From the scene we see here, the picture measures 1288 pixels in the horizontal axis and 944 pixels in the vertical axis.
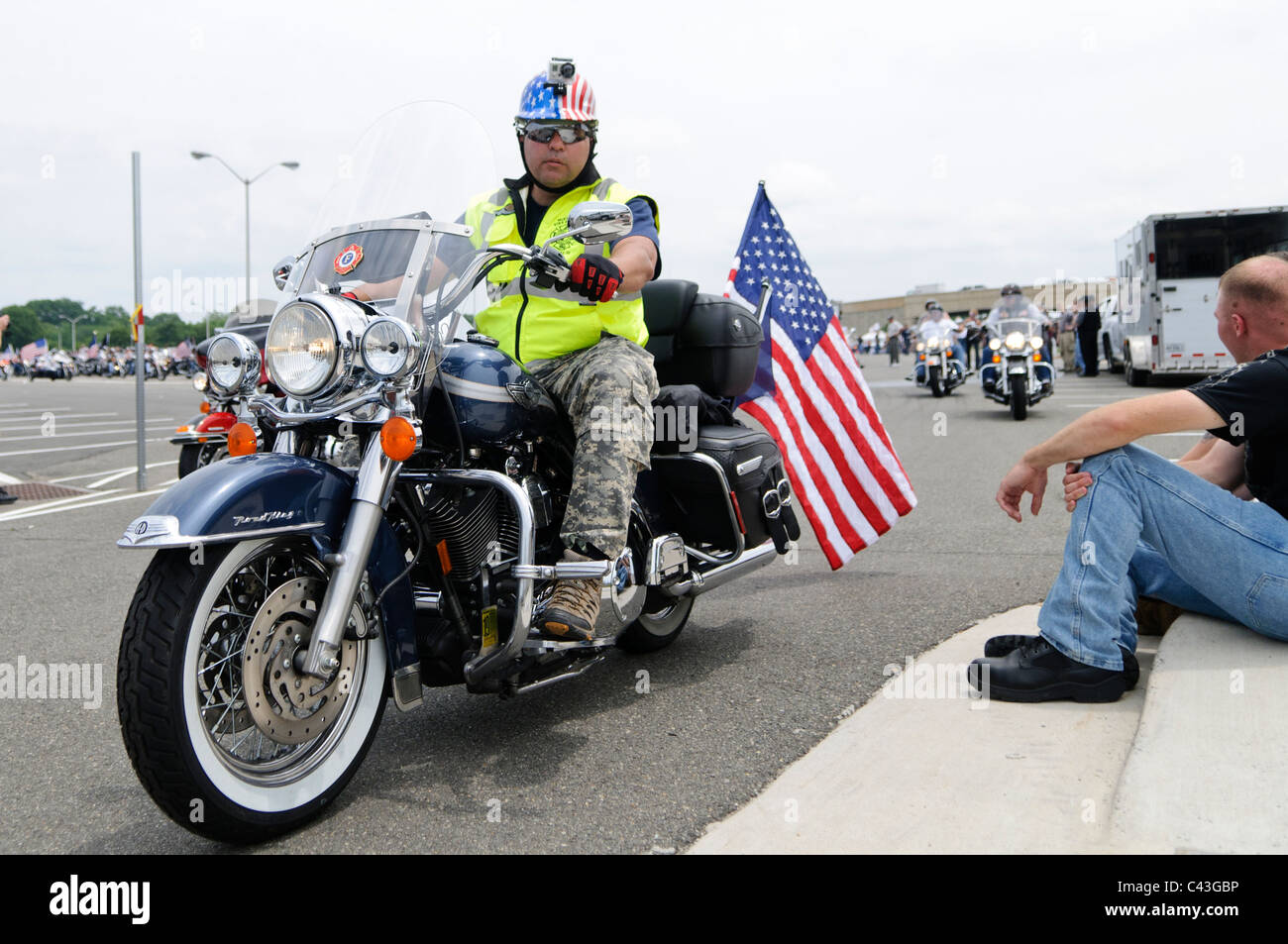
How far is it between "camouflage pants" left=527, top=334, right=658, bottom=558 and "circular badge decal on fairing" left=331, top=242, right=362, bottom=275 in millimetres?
764

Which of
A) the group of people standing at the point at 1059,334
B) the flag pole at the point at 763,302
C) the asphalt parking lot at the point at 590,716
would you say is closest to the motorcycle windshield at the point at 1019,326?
the group of people standing at the point at 1059,334

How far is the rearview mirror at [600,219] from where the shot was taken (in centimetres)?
293

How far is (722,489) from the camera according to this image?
4.34 m

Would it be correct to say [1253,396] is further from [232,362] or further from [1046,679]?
[232,362]

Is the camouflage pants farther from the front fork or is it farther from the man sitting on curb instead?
the man sitting on curb

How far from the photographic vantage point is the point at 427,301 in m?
3.21

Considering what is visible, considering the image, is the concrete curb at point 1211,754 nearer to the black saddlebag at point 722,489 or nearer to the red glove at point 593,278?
the black saddlebag at point 722,489

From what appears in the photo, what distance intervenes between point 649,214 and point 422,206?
0.86 metres

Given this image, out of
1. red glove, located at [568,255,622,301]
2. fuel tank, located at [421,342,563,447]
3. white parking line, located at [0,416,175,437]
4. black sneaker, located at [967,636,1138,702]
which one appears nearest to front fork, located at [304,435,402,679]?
fuel tank, located at [421,342,563,447]

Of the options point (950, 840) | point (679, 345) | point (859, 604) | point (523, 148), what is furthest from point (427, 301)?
point (859, 604)

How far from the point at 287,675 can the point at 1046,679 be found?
2322 mm

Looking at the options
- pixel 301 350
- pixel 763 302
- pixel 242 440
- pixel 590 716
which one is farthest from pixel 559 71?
pixel 763 302

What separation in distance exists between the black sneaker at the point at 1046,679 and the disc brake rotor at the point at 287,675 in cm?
206
